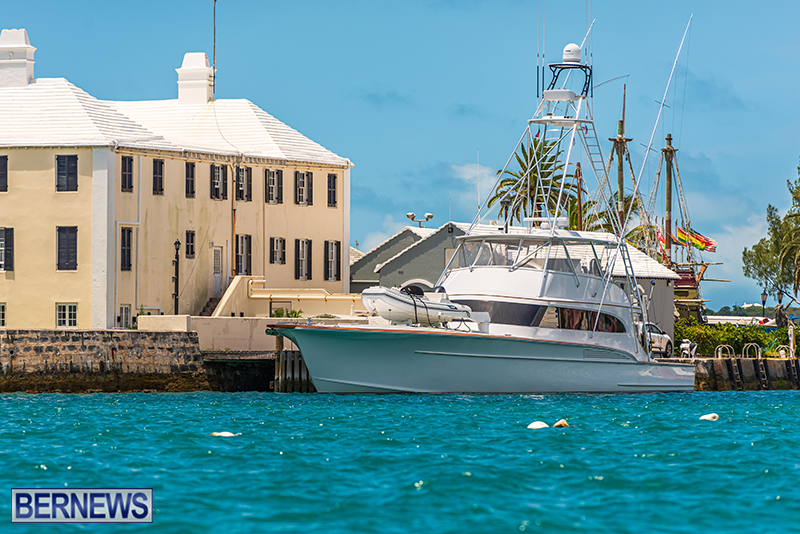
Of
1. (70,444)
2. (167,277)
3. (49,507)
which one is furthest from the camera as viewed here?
(167,277)

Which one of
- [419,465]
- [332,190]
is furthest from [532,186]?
[419,465]

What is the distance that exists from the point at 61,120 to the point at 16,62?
4.82 meters

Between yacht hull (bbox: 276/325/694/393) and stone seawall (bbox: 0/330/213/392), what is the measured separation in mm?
5135

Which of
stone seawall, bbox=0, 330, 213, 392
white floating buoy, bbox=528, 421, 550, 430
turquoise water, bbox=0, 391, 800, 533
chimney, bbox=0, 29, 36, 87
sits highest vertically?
chimney, bbox=0, 29, 36, 87

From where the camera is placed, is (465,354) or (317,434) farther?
(465,354)

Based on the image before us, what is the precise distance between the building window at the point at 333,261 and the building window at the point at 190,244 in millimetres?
6493

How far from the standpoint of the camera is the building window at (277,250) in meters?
43.8

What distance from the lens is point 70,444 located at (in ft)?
65.2

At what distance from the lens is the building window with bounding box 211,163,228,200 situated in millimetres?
41875

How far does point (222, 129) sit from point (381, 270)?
871 centimetres

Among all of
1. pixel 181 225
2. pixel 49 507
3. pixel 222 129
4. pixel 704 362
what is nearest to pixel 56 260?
pixel 181 225

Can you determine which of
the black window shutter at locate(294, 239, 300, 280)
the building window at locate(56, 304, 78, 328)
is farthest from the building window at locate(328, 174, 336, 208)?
the building window at locate(56, 304, 78, 328)

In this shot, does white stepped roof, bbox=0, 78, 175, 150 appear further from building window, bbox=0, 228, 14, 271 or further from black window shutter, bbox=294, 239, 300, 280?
black window shutter, bbox=294, 239, 300, 280

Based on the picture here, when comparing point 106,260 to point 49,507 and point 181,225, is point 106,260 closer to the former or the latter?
point 181,225
